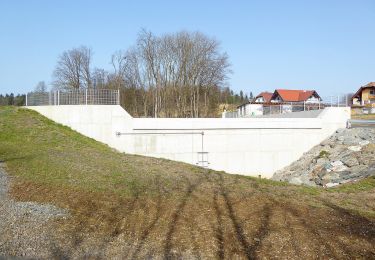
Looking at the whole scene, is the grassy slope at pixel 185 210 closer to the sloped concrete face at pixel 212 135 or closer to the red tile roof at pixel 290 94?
the sloped concrete face at pixel 212 135

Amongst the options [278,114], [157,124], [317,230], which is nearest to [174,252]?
[317,230]

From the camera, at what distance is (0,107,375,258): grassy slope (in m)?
6.47

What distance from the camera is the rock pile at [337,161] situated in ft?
63.4

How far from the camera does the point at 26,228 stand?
7234 millimetres

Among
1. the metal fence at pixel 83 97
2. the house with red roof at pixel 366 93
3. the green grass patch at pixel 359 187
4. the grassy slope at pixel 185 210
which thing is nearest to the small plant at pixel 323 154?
the green grass patch at pixel 359 187

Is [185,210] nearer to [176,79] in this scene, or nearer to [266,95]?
[176,79]

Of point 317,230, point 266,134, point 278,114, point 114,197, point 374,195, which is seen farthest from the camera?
point 278,114

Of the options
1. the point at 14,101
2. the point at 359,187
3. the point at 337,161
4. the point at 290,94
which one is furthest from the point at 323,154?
the point at 290,94

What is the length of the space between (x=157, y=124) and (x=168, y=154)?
1.96m

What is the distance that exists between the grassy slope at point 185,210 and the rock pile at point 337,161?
456cm

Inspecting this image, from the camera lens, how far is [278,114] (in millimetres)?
32281

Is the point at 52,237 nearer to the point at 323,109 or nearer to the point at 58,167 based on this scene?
the point at 58,167

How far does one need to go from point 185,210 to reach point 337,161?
51.6 feet

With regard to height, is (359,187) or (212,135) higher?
(212,135)
